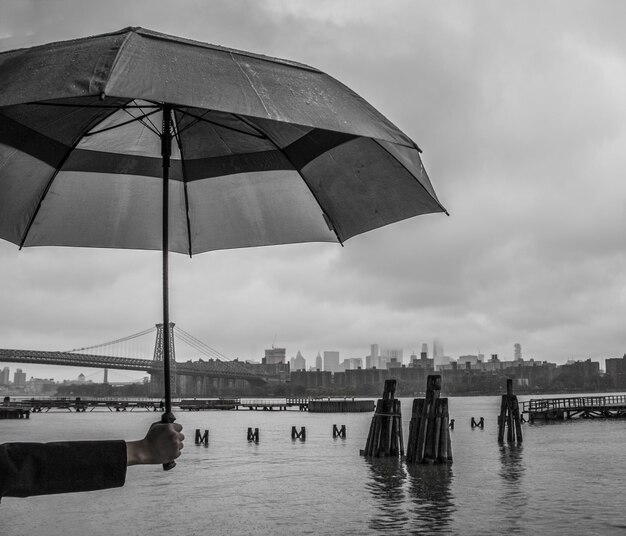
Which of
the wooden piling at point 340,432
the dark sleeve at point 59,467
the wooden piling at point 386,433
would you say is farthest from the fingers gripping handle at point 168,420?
the wooden piling at point 340,432

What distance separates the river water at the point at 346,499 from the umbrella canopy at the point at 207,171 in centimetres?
1249

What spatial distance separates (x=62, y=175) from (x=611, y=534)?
16.0 m

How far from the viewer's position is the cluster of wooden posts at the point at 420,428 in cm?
2603

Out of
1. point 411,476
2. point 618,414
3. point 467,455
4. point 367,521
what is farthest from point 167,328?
point 618,414

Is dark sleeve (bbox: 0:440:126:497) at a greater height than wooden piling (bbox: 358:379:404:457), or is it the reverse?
dark sleeve (bbox: 0:440:126:497)

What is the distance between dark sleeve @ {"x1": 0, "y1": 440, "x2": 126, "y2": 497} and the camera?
228 centimetres

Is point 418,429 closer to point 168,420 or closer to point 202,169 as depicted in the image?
point 202,169

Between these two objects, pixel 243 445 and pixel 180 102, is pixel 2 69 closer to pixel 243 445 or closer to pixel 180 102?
pixel 180 102

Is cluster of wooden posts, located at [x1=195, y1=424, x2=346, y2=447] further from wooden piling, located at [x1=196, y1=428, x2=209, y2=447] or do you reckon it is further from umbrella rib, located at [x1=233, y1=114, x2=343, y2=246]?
umbrella rib, located at [x1=233, y1=114, x2=343, y2=246]

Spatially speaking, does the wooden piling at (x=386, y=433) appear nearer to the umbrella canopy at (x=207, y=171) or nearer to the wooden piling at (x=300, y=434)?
the wooden piling at (x=300, y=434)

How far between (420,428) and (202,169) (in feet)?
78.7

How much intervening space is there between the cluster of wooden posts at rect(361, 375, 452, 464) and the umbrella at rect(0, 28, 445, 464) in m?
20.9

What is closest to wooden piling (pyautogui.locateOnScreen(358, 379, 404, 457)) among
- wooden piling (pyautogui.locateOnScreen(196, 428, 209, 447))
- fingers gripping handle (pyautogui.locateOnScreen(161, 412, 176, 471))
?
wooden piling (pyautogui.locateOnScreen(196, 428, 209, 447))

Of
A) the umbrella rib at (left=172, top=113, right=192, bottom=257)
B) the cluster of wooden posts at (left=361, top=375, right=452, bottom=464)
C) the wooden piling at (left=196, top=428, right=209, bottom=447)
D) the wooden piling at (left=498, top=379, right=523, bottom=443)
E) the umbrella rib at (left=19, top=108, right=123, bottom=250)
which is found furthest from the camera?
the wooden piling at (left=196, top=428, right=209, bottom=447)
